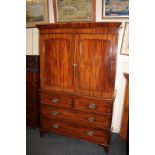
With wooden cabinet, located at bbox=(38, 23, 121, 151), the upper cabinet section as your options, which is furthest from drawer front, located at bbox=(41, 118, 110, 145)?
the upper cabinet section

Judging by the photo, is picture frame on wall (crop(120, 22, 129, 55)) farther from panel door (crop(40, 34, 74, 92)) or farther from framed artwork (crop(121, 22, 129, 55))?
panel door (crop(40, 34, 74, 92))

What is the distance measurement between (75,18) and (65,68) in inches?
35.5

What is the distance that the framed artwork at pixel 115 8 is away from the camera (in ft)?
7.24

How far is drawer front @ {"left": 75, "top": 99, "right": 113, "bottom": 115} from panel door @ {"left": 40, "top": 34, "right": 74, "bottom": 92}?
8.8 inches

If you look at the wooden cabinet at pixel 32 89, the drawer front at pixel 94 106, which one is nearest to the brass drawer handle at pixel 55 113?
the drawer front at pixel 94 106

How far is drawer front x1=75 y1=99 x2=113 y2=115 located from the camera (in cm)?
196

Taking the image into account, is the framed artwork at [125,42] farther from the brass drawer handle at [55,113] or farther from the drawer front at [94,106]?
the brass drawer handle at [55,113]

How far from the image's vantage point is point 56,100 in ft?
7.24

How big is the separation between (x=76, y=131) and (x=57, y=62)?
1.00 metres

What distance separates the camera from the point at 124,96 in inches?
93.1

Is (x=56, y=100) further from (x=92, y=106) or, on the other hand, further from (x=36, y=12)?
(x=36, y=12)
